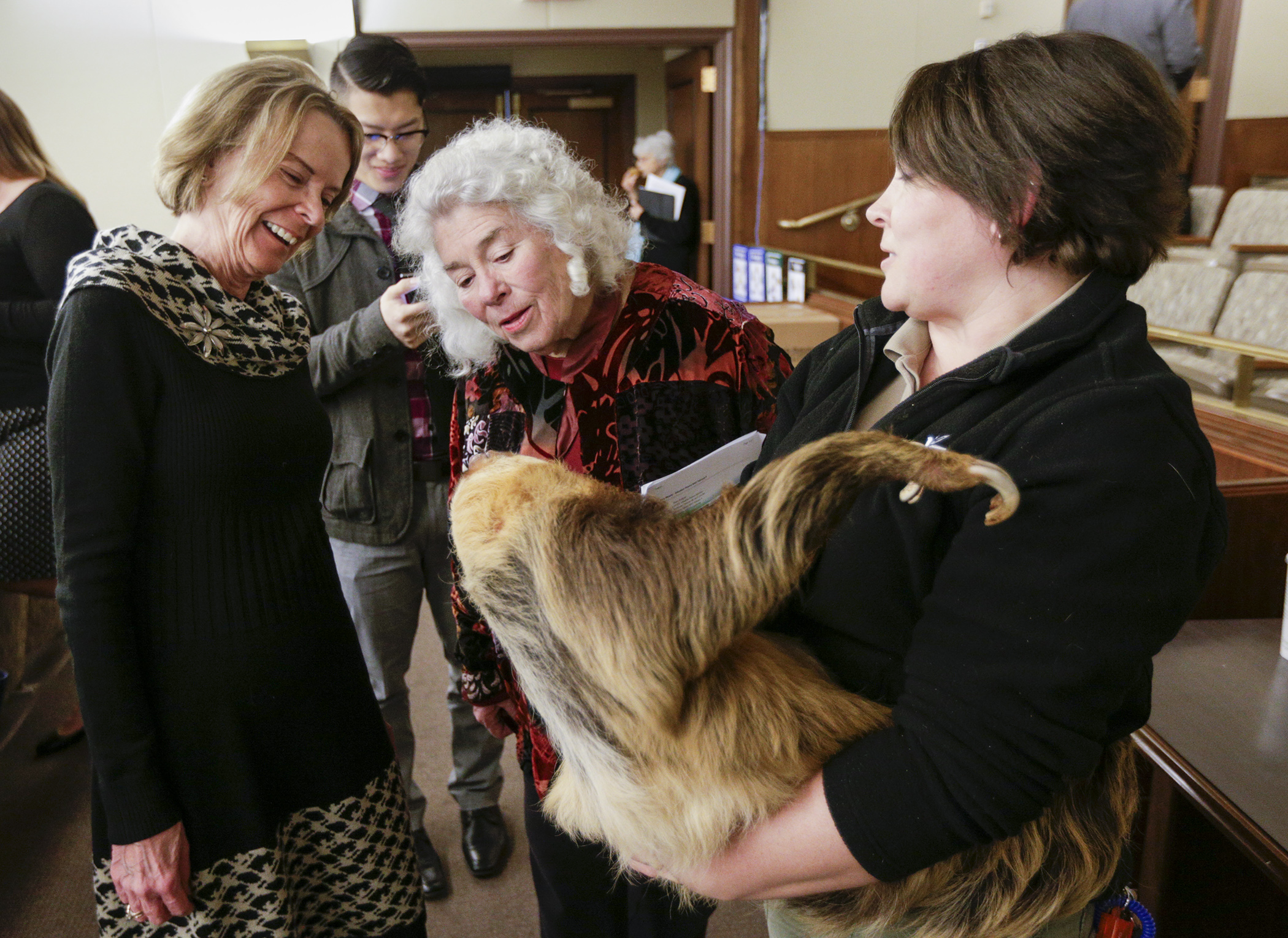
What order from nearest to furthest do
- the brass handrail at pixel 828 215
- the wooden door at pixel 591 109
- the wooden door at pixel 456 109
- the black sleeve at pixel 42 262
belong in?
the black sleeve at pixel 42 262 → the brass handrail at pixel 828 215 → the wooden door at pixel 456 109 → the wooden door at pixel 591 109

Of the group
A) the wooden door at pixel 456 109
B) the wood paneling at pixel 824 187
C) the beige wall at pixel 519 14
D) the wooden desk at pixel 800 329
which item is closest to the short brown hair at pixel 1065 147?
the wooden desk at pixel 800 329

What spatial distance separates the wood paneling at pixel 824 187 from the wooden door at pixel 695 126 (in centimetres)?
49

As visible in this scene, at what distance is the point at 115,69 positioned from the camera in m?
4.52

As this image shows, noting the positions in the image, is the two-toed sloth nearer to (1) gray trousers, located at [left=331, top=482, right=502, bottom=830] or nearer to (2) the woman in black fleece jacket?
(2) the woman in black fleece jacket

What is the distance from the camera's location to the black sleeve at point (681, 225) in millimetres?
5758

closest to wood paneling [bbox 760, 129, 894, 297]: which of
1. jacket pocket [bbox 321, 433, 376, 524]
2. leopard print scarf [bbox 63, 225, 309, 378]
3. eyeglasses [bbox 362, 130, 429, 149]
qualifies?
eyeglasses [bbox 362, 130, 429, 149]

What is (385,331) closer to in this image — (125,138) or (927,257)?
(927,257)

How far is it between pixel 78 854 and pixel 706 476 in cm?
224

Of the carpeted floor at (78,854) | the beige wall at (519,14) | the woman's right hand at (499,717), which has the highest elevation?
the beige wall at (519,14)

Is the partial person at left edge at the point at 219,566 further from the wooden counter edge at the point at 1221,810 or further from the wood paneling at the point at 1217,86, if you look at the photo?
the wood paneling at the point at 1217,86

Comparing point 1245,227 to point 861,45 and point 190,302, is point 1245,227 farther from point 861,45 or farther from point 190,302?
point 190,302

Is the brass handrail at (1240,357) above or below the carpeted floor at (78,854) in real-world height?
above

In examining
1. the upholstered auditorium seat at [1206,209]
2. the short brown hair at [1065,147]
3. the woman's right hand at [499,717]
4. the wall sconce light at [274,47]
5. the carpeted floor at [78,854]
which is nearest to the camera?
the short brown hair at [1065,147]

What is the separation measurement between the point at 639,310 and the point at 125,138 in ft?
14.8
